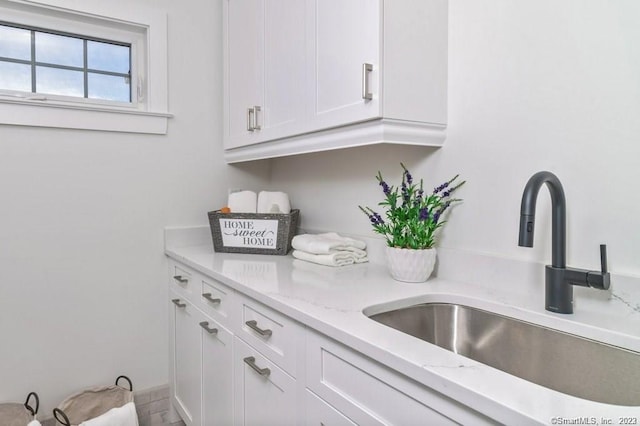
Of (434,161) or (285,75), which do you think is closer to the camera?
(434,161)

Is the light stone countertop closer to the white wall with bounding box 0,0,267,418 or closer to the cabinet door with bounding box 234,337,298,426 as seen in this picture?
the cabinet door with bounding box 234,337,298,426

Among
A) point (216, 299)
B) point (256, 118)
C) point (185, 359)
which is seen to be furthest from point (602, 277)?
point (185, 359)

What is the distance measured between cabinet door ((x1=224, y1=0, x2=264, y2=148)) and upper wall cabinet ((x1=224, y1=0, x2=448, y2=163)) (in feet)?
0.06

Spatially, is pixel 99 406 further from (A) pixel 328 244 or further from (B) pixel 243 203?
(A) pixel 328 244

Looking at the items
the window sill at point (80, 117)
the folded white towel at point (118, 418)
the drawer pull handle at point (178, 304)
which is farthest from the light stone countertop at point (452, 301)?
the window sill at point (80, 117)

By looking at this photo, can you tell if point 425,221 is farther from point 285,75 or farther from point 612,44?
point 285,75

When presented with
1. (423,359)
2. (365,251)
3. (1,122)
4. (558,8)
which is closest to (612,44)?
(558,8)

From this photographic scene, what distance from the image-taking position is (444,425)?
24.7 inches

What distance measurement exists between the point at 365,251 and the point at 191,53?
132 centimetres

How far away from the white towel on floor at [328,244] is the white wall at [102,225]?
705 mm

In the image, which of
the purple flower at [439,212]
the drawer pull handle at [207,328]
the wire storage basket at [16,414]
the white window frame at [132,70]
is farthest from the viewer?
the white window frame at [132,70]

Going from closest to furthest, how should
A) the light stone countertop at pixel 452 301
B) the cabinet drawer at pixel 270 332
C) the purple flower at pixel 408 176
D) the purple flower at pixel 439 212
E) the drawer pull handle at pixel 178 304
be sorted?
the light stone countertop at pixel 452 301 < the cabinet drawer at pixel 270 332 < the purple flower at pixel 439 212 < the purple flower at pixel 408 176 < the drawer pull handle at pixel 178 304

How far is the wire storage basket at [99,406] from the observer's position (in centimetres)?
159

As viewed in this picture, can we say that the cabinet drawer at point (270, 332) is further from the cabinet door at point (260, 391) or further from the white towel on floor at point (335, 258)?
the white towel on floor at point (335, 258)
